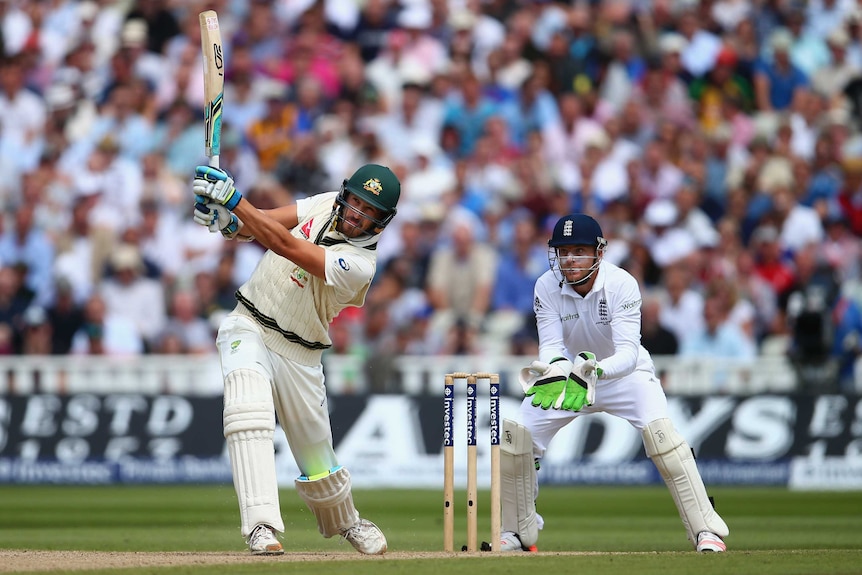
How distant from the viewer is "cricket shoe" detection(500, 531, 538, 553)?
800 centimetres

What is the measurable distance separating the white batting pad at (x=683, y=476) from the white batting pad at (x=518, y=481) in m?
0.67

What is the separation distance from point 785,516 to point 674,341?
112 inches

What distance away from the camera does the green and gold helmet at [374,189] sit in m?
7.34

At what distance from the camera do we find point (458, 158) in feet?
51.5

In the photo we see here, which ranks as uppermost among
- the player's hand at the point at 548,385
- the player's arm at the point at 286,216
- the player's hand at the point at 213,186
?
the player's hand at the point at 213,186

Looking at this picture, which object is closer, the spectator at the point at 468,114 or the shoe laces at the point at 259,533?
Answer: the shoe laces at the point at 259,533

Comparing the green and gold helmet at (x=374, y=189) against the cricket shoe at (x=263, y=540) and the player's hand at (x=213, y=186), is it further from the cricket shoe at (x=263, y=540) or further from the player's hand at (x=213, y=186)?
the cricket shoe at (x=263, y=540)

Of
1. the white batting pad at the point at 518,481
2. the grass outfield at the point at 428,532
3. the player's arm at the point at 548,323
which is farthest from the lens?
the white batting pad at the point at 518,481

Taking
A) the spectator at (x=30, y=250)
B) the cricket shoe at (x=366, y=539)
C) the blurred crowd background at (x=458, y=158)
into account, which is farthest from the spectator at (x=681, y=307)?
the cricket shoe at (x=366, y=539)

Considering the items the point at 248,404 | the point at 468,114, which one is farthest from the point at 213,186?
the point at 468,114

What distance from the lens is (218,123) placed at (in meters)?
7.48

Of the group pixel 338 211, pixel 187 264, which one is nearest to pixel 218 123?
pixel 338 211

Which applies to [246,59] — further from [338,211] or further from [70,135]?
[338,211]

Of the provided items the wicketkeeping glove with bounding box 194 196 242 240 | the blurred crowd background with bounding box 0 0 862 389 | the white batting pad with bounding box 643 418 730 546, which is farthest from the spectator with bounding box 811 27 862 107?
the wicketkeeping glove with bounding box 194 196 242 240
